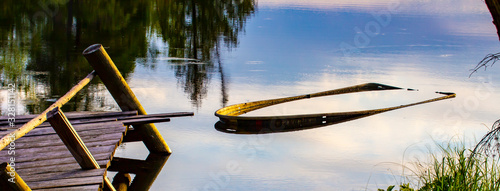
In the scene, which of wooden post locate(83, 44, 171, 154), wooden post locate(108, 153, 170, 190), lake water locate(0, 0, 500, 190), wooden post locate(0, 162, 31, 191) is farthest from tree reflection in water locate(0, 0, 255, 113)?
wooden post locate(0, 162, 31, 191)

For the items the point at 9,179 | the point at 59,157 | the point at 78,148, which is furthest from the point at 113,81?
the point at 9,179

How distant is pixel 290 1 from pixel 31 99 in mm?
33000

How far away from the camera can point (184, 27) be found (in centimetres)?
2891

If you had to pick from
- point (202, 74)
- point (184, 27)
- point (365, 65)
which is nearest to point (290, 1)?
point (184, 27)

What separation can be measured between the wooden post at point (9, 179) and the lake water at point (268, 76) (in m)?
4.58

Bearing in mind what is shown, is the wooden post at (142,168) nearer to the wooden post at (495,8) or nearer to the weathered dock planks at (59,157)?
the weathered dock planks at (59,157)

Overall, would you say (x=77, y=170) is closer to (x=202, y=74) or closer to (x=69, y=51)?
(x=202, y=74)

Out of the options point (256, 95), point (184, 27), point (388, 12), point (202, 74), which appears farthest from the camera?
point (388, 12)

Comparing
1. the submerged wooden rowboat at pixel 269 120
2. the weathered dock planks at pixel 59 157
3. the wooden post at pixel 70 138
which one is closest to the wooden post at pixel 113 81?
the weathered dock planks at pixel 59 157

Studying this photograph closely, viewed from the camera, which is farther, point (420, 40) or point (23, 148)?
point (420, 40)

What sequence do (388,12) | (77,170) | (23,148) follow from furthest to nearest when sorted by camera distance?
(388,12)
(23,148)
(77,170)

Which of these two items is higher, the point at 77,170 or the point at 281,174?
the point at 77,170

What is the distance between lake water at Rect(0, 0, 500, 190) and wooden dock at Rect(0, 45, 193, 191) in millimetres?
462

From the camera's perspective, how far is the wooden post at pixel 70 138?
538cm
